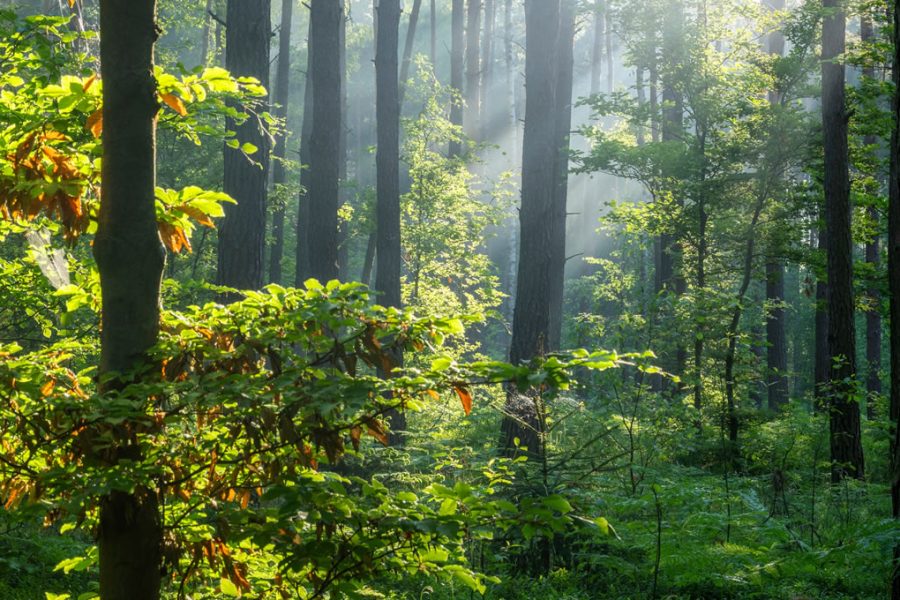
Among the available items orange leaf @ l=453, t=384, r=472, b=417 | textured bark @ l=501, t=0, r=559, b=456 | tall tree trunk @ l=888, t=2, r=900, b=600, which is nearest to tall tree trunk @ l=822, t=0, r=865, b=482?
textured bark @ l=501, t=0, r=559, b=456

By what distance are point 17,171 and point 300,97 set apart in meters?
52.8

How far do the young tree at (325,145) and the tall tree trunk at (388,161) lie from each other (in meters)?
2.37

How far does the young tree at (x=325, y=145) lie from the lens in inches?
508

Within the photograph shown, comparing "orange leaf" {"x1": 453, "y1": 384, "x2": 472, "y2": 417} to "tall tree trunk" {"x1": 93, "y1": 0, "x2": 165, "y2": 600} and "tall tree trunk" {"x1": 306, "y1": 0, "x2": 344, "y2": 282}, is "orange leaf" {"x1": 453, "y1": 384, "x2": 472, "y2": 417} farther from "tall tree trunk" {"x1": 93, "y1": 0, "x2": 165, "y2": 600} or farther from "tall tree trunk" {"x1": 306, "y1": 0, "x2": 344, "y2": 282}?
"tall tree trunk" {"x1": 306, "y1": 0, "x2": 344, "y2": 282}

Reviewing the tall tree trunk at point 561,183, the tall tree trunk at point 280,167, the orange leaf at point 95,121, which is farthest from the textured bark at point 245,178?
the tall tree trunk at point 561,183

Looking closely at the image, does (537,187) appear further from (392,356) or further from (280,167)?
(280,167)

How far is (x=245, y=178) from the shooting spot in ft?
29.8

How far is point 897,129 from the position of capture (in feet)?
14.0

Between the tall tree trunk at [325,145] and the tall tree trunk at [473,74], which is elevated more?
the tall tree trunk at [473,74]

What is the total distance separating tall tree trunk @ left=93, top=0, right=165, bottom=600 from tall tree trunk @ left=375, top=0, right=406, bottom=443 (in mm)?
12361

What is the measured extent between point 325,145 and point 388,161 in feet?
9.84

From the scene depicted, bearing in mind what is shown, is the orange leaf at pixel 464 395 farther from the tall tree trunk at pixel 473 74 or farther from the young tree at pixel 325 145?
the tall tree trunk at pixel 473 74

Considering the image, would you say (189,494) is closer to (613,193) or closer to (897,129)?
(897,129)

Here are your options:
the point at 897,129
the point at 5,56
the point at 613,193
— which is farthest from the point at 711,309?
the point at 613,193
